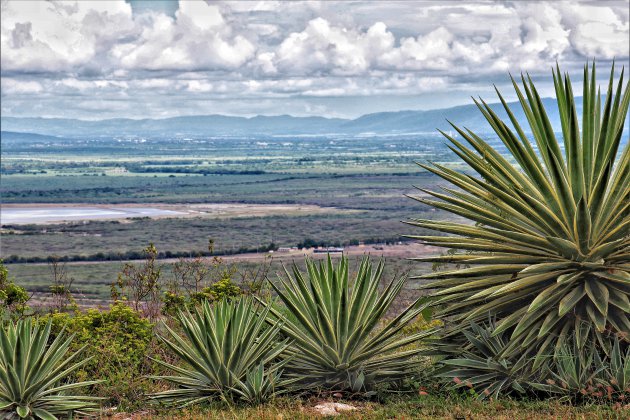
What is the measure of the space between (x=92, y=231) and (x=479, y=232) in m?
81.7

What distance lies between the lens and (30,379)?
8125 millimetres

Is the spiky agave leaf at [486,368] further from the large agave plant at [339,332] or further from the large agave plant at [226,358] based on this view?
the large agave plant at [226,358]

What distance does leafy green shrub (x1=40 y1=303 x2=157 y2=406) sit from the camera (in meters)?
9.29

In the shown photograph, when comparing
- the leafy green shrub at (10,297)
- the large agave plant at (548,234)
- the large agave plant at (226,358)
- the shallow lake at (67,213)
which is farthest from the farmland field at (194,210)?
the large agave plant at (226,358)

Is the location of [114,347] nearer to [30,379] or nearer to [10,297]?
[30,379]

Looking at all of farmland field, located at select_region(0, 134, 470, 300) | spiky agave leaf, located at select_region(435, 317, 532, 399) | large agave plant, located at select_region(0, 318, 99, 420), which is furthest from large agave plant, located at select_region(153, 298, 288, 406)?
farmland field, located at select_region(0, 134, 470, 300)

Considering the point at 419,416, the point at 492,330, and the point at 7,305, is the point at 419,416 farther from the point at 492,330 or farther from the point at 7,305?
the point at 7,305

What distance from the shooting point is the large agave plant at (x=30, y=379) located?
7.98 m

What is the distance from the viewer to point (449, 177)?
9078mm

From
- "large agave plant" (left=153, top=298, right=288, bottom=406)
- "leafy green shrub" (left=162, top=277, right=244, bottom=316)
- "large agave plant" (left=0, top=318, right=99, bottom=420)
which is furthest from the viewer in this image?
"leafy green shrub" (left=162, top=277, right=244, bottom=316)

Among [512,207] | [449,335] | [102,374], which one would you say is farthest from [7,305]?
[512,207]

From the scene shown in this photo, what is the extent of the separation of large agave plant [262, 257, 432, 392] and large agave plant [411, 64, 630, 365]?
649 mm

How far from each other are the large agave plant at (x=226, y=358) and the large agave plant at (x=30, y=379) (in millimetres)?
913

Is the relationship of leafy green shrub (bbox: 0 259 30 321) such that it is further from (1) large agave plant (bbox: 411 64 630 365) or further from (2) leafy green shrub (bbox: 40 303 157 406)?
(1) large agave plant (bbox: 411 64 630 365)
